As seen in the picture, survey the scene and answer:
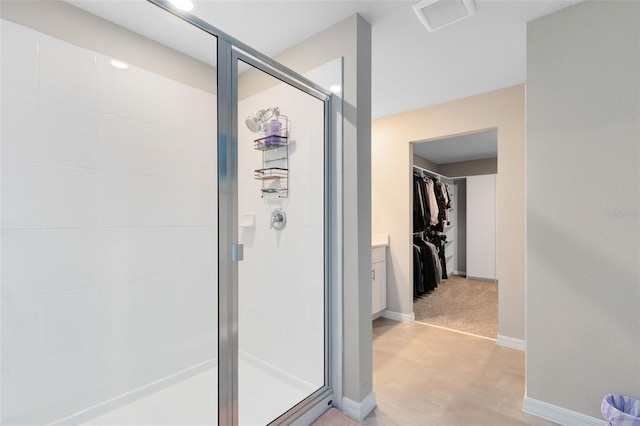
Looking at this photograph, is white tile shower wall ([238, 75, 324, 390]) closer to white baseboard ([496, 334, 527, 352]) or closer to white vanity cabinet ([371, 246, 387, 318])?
white vanity cabinet ([371, 246, 387, 318])

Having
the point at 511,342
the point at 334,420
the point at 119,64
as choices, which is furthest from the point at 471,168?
the point at 119,64

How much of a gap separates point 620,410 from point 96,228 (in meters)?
2.91

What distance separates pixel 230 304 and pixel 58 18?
177 centimetres

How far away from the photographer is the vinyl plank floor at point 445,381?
1.78 m

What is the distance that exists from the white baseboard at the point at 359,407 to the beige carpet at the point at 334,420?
31mm

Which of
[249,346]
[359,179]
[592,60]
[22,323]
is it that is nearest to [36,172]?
[22,323]

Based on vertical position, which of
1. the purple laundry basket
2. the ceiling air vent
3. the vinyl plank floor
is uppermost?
the ceiling air vent

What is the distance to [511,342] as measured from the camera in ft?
8.93

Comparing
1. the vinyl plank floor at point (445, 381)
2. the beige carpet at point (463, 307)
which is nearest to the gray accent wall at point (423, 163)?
the beige carpet at point (463, 307)

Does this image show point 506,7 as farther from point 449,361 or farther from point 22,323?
point 22,323

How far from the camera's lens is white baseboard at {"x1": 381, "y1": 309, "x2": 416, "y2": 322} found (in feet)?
11.1

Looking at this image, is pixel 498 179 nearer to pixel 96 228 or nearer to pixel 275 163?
pixel 275 163

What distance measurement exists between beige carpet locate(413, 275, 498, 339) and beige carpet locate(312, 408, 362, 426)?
184 centimetres

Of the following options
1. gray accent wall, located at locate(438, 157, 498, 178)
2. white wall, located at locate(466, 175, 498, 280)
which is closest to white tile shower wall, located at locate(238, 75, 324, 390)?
white wall, located at locate(466, 175, 498, 280)
